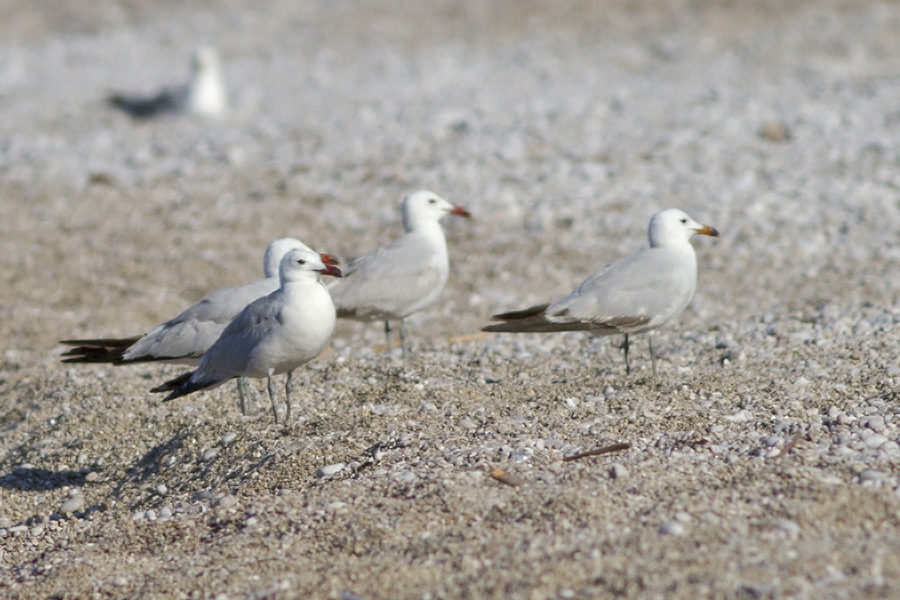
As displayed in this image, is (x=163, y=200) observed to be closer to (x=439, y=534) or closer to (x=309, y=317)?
(x=309, y=317)

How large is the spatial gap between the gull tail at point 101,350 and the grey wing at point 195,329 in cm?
11

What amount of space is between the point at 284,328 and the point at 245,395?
977 mm

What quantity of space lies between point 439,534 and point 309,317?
1.72m

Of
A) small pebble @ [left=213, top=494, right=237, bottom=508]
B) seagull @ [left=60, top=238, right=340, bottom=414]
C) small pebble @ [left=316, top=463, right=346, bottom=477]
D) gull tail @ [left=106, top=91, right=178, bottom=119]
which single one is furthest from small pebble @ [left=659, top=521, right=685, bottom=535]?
gull tail @ [left=106, top=91, right=178, bottom=119]

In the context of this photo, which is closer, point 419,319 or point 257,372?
point 257,372

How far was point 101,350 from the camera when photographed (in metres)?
6.57

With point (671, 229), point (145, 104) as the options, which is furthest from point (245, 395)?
point (145, 104)

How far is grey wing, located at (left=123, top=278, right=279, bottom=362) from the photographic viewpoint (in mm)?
6367

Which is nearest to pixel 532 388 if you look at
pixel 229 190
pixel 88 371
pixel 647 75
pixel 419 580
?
pixel 419 580

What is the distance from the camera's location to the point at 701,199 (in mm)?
11203

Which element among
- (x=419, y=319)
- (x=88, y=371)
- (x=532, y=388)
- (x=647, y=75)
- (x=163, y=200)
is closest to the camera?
(x=532, y=388)

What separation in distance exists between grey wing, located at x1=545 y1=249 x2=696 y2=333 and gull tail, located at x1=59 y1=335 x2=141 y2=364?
2.56 metres

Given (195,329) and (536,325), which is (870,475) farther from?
(195,329)

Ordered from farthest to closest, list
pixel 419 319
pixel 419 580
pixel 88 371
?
A: pixel 419 319
pixel 88 371
pixel 419 580
